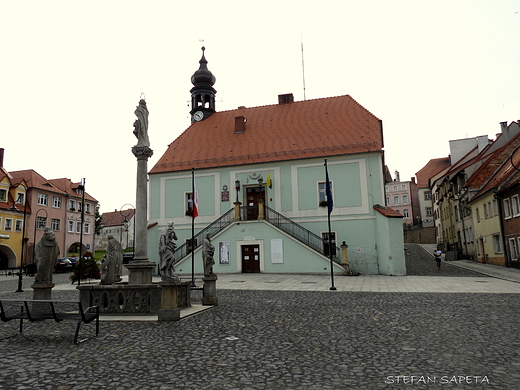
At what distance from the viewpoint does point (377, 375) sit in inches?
205

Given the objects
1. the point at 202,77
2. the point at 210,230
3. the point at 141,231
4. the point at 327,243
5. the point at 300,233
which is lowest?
Answer: the point at 327,243

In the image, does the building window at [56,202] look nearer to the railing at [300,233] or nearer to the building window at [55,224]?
the building window at [55,224]

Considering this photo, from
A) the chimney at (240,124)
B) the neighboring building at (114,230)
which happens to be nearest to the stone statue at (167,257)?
the chimney at (240,124)

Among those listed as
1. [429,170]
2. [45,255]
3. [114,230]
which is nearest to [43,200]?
[45,255]

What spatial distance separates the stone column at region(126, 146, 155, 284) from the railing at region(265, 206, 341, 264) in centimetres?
1489

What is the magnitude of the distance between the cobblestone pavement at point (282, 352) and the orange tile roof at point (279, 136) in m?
18.5

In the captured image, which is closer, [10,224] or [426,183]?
[10,224]

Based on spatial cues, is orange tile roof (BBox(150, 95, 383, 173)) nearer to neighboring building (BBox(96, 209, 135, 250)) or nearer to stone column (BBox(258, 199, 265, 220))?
stone column (BBox(258, 199, 265, 220))

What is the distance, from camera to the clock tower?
36.6 m

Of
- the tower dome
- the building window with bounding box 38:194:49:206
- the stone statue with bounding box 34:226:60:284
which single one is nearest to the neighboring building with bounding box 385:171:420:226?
the tower dome

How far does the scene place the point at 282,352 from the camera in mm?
6434

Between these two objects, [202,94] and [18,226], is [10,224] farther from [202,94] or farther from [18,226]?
[202,94]

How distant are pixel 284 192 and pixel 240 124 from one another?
799cm

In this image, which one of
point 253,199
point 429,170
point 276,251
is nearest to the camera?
point 276,251
